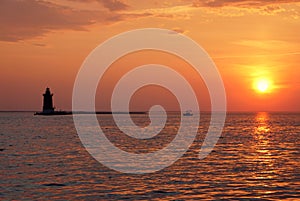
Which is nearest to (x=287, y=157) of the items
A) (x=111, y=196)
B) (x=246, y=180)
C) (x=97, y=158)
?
(x=246, y=180)

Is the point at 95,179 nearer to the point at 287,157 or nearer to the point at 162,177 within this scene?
Answer: the point at 162,177

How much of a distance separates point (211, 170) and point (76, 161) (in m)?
18.1

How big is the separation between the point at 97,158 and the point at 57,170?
11.6m

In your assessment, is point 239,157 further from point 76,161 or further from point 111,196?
point 111,196

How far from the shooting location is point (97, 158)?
192 feet

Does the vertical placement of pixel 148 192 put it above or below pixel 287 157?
below

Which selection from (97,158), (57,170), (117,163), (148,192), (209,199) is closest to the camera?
(209,199)

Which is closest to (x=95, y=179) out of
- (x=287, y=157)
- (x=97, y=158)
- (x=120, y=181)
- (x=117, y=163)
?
(x=120, y=181)

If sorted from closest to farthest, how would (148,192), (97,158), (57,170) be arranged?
(148,192)
(57,170)
(97,158)

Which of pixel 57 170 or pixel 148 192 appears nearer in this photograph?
pixel 148 192

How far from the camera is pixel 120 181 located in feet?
132

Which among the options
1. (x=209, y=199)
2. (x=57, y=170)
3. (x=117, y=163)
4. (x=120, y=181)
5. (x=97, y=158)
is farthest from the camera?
(x=97, y=158)

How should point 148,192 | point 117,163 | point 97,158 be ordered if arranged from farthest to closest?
point 97,158 → point 117,163 → point 148,192

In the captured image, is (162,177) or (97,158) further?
(97,158)
